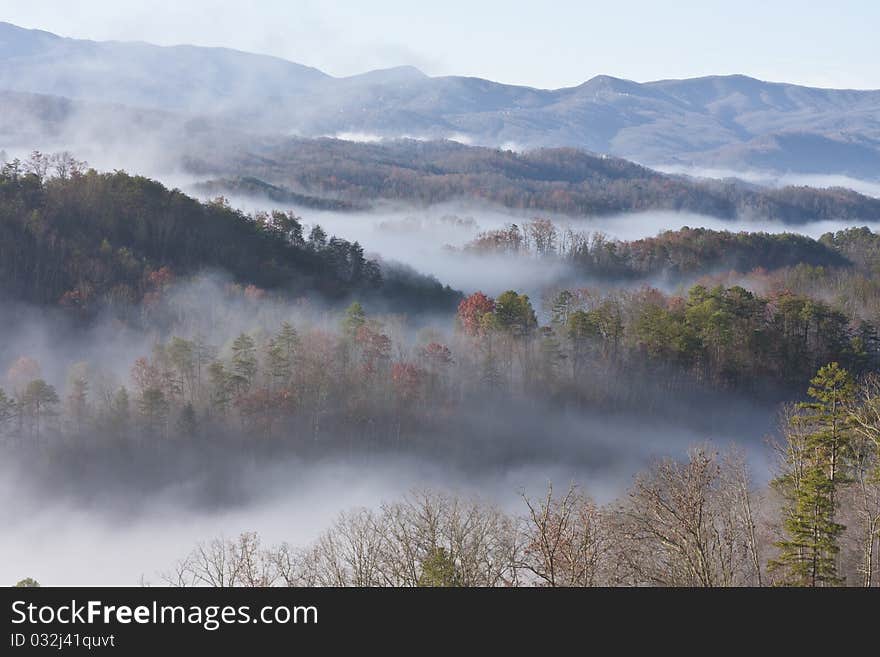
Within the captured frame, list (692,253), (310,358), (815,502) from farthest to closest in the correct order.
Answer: (692,253) → (310,358) → (815,502)

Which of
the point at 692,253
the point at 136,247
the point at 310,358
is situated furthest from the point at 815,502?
the point at 692,253

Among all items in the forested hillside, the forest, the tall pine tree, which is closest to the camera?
the tall pine tree

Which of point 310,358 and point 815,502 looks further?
point 310,358

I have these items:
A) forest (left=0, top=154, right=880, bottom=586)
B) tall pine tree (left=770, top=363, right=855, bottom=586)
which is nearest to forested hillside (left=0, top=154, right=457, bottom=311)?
forest (left=0, top=154, right=880, bottom=586)

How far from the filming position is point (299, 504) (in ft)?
142

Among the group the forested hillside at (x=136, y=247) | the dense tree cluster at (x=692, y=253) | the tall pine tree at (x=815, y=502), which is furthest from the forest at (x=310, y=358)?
the dense tree cluster at (x=692, y=253)

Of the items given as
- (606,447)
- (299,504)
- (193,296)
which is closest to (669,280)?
(606,447)

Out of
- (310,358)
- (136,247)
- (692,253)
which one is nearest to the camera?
(310,358)

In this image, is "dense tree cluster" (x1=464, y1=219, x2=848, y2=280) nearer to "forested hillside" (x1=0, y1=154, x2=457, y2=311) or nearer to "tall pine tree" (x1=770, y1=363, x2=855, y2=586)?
"forested hillside" (x1=0, y1=154, x2=457, y2=311)

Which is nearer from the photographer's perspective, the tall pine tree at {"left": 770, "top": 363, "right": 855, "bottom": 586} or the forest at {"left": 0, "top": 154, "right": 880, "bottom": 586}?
the tall pine tree at {"left": 770, "top": 363, "right": 855, "bottom": 586}

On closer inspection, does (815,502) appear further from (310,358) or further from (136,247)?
(136,247)

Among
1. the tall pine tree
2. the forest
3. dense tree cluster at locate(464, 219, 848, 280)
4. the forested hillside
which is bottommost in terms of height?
the tall pine tree

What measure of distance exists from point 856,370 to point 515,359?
956 inches

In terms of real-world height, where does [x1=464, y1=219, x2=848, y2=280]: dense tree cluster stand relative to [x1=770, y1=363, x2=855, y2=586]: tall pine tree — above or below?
above
